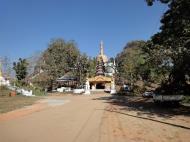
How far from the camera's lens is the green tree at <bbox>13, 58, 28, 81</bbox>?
78719mm

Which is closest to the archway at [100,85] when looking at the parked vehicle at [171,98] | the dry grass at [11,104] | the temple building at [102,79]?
the temple building at [102,79]

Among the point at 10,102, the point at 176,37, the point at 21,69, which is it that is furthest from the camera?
the point at 21,69

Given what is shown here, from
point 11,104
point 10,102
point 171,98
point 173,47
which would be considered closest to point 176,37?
point 173,47

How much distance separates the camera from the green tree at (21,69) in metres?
78.7

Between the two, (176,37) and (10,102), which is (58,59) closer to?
(10,102)

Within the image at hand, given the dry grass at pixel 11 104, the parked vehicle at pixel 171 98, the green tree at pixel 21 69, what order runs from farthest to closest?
the green tree at pixel 21 69 → the parked vehicle at pixel 171 98 → the dry grass at pixel 11 104

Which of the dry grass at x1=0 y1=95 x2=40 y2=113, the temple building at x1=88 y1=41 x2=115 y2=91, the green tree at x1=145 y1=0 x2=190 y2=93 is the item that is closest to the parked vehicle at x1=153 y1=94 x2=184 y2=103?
the green tree at x1=145 y1=0 x2=190 y2=93

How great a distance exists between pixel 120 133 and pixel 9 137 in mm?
4455

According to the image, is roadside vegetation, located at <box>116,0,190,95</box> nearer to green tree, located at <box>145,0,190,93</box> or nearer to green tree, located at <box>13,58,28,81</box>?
green tree, located at <box>145,0,190,93</box>

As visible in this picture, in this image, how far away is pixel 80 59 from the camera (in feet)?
271

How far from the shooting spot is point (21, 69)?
262 ft

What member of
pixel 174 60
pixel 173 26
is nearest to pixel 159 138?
pixel 174 60

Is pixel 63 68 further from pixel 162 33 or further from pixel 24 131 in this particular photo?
pixel 24 131

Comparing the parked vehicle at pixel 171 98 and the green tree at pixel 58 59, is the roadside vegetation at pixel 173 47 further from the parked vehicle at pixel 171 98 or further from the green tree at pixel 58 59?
the green tree at pixel 58 59
